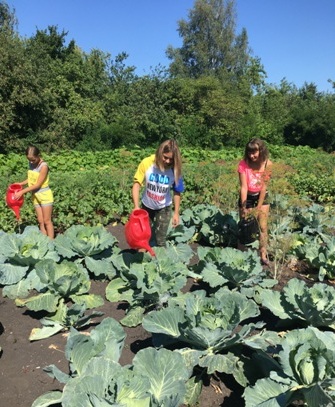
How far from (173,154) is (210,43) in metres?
39.4

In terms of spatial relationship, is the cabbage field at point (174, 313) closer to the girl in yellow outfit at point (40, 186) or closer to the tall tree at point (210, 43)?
the girl in yellow outfit at point (40, 186)

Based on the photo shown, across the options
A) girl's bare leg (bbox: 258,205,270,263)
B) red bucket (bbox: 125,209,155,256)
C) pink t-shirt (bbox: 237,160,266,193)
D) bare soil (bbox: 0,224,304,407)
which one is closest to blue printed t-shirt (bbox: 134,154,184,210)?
red bucket (bbox: 125,209,155,256)

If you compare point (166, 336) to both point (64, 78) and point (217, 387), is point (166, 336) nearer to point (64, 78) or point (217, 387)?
point (217, 387)

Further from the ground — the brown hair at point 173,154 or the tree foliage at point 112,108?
the tree foliage at point 112,108

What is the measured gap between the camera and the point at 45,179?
534cm

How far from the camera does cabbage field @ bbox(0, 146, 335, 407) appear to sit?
2328 millimetres

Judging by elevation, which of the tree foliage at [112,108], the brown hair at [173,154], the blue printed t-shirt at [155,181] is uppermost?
the tree foliage at [112,108]

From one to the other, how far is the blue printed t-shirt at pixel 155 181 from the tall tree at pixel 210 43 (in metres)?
36.6

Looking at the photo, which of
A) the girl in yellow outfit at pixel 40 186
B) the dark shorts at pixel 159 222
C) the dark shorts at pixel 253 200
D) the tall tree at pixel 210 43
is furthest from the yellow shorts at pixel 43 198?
the tall tree at pixel 210 43

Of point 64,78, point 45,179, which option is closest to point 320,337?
point 45,179

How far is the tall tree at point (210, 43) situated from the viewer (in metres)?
39.3

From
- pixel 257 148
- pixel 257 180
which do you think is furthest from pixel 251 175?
pixel 257 148

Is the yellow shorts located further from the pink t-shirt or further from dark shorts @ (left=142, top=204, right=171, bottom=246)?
the pink t-shirt

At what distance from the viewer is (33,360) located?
3.12m
